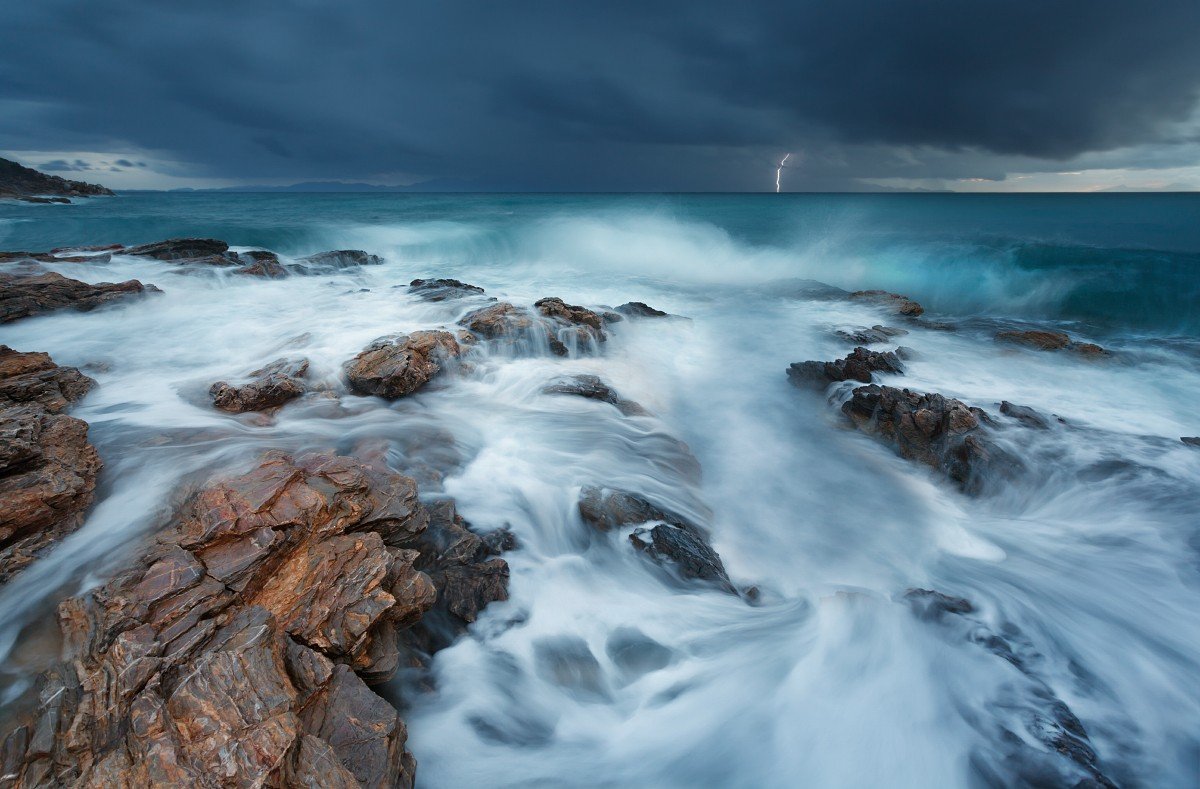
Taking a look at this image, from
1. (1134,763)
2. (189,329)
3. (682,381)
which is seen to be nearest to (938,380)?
(682,381)

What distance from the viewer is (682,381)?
1116 cm

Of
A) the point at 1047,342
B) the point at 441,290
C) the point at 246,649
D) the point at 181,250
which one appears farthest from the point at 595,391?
the point at 181,250

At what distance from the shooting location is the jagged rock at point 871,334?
13.0m

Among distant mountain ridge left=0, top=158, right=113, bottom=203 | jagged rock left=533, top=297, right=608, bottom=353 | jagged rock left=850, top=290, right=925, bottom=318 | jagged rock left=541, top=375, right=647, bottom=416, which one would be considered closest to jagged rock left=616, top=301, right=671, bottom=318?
jagged rock left=533, top=297, right=608, bottom=353

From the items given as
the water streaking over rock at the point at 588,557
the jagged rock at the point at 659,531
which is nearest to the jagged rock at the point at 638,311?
the water streaking over rock at the point at 588,557

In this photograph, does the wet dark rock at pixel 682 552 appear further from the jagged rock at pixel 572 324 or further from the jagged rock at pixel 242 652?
the jagged rock at pixel 572 324

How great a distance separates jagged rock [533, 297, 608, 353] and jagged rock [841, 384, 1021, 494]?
5.57m

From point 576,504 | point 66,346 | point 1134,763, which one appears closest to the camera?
point 1134,763

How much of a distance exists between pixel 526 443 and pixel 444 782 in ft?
14.9

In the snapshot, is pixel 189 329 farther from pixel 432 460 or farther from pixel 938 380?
pixel 938 380

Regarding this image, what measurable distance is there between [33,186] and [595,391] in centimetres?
10323

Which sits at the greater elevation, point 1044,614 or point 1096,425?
point 1096,425

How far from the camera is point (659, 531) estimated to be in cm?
575

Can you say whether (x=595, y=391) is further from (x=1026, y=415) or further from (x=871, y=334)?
(x=871, y=334)
